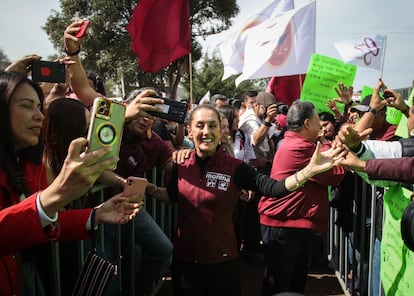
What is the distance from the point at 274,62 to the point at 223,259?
3160 millimetres

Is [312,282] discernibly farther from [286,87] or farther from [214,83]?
[214,83]

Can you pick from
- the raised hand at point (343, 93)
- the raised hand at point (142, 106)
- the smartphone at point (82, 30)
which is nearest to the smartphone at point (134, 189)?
the raised hand at point (142, 106)

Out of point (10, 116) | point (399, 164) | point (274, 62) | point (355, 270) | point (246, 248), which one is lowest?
point (246, 248)

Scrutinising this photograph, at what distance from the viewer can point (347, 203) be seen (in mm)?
A: 3723

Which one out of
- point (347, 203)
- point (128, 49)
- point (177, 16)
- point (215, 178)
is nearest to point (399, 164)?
point (215, 178)

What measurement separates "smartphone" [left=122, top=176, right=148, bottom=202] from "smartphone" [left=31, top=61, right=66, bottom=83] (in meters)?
1.02

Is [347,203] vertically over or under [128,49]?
under

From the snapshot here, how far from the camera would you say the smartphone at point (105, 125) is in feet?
4.30

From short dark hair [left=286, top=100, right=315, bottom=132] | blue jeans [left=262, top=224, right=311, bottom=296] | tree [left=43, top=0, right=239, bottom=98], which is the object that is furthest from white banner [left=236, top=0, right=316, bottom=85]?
tree [left=43, top=0, right=239, bottom=98]

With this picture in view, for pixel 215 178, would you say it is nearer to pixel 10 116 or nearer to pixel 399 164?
pixel 399 164

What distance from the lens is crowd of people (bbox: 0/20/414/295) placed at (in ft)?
4.95

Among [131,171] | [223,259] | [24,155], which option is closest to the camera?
[24,155]

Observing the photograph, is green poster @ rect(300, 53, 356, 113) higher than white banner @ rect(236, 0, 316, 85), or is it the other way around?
white banner @ rect(236, 0, 316, 85)

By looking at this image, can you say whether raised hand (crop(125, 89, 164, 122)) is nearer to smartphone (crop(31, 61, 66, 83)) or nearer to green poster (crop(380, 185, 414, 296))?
smartphone (crop(31, 61, 66, 83))
